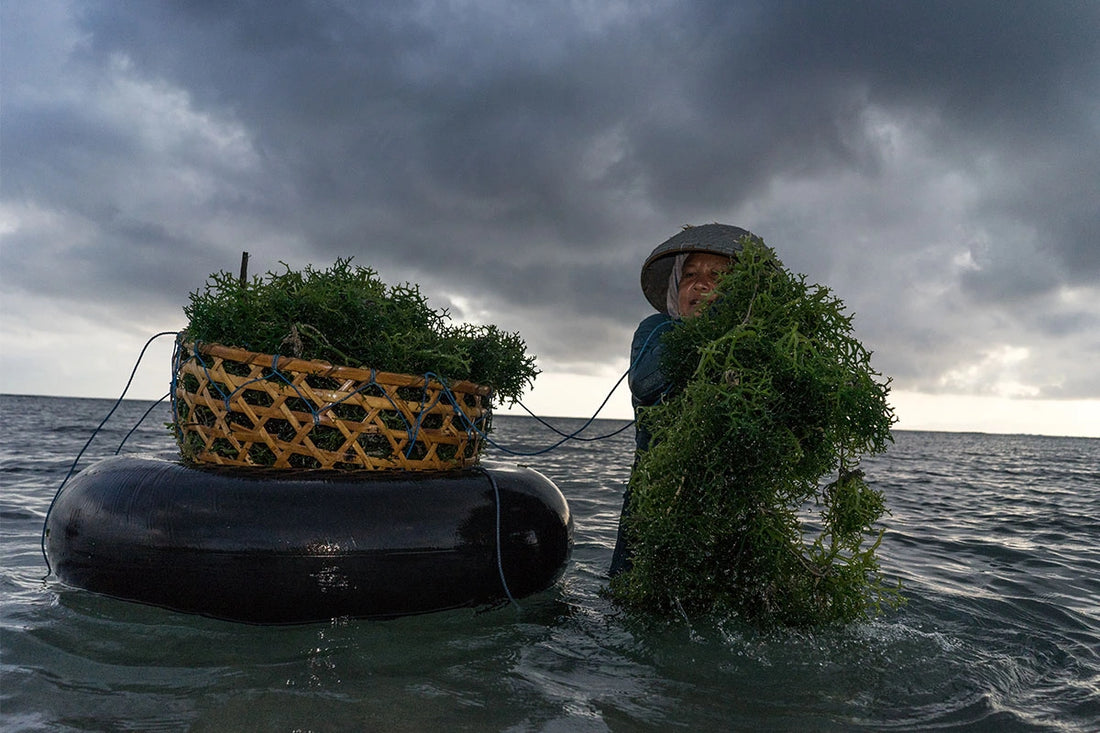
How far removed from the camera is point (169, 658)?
274 centimetres

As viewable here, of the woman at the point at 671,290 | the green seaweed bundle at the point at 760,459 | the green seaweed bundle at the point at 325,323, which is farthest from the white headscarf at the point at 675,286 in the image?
the green seaweed bundle at the point at 325,323

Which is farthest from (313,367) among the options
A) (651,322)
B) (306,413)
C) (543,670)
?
(651,322)

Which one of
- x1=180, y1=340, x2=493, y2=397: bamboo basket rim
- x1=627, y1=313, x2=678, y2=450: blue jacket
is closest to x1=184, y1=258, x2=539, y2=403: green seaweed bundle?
x1=180, y1=340, x2=493, y2=397: bamboo basket rim

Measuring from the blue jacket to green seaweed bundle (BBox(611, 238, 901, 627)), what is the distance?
24cm

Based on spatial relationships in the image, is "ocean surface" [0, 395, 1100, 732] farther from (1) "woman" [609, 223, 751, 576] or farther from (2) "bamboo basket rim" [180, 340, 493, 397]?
(2) "bamboo basket rim" [180, 340, 493, 397]

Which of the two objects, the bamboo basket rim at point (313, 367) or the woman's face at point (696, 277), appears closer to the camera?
the bamboo basket rim at point (313, 367)

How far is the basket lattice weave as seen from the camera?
324 cm

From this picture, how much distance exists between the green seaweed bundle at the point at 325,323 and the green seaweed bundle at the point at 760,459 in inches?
46.9

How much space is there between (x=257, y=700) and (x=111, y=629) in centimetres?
124

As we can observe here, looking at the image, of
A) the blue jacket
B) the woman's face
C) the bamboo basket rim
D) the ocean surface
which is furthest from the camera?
the woman's face

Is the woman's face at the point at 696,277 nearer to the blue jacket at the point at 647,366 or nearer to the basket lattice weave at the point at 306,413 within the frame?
the blue jacket at the point at 647,366

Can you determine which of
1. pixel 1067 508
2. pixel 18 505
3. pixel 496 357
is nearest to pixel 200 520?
pixel 496 357

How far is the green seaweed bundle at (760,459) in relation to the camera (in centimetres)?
296

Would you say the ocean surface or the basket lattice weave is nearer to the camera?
the ocean surface
